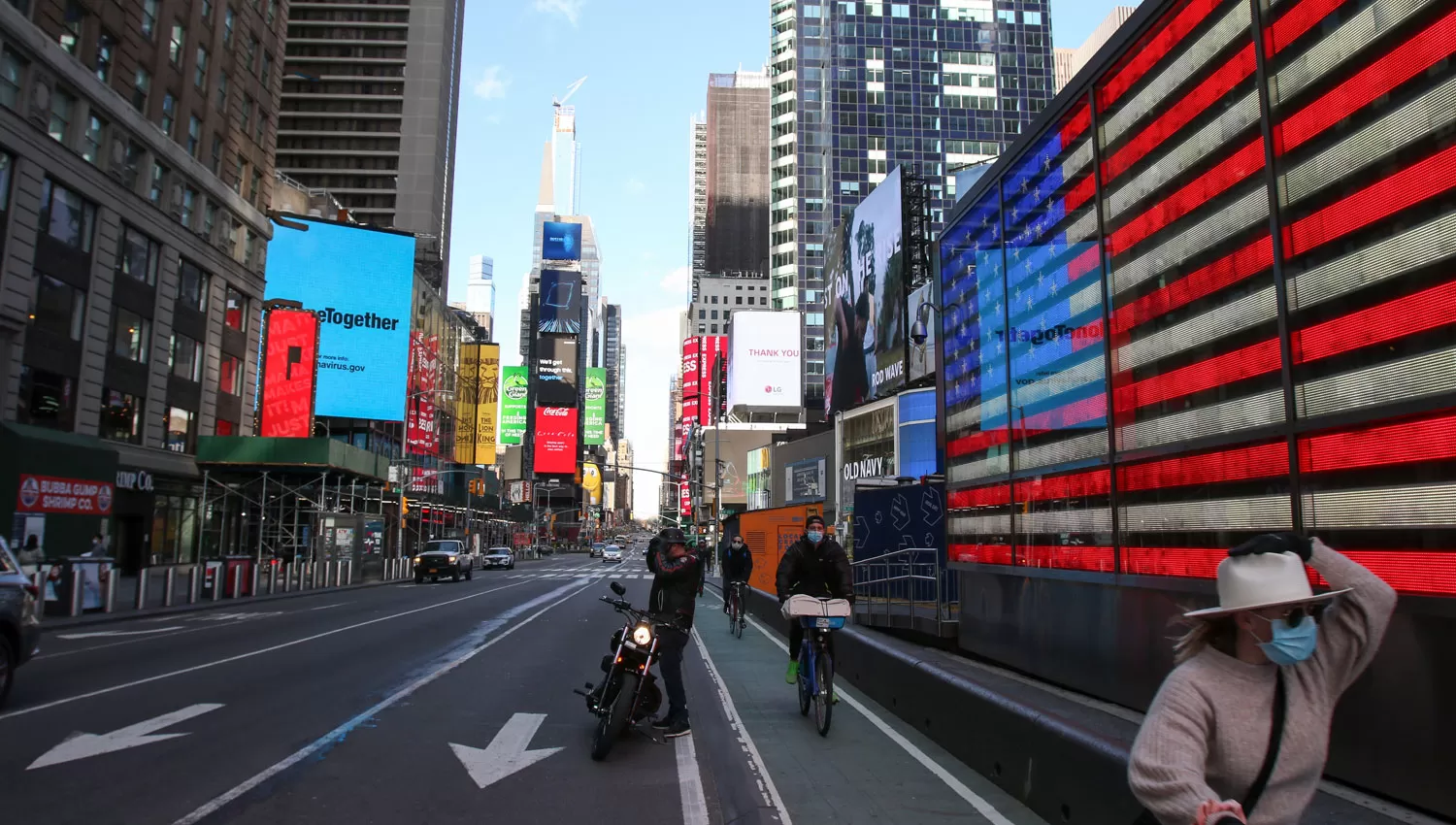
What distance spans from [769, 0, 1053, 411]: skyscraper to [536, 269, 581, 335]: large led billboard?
76.2 meters

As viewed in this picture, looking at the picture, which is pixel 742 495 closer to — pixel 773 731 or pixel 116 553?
pixel 116 553

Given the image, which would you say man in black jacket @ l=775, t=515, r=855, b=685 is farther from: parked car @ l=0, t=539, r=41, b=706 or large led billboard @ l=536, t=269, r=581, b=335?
large led billboard @ l=536, t=269, r=581, b=335

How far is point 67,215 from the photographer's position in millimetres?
31766

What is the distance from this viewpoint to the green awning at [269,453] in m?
38.0

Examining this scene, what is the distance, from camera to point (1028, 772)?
5852mm

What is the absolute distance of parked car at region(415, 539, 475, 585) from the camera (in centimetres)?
4153

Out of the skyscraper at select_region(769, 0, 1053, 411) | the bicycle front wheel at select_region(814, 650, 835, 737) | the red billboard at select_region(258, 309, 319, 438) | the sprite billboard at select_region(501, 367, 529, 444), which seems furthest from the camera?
the sprite billboard at select_region(501, 367, 529, 444)

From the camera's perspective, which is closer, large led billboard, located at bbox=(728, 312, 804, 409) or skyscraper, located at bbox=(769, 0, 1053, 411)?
large led billboard, located at bbox=(728, 312, 804, 409)

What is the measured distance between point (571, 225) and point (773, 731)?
595 feet

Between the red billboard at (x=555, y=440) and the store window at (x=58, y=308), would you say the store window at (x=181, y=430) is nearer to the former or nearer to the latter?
the store window at (x=58, y=308)

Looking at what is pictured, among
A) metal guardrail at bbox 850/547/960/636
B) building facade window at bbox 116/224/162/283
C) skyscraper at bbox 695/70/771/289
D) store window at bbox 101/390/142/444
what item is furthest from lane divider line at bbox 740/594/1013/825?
skyscraper at bbox 695/70/771/289

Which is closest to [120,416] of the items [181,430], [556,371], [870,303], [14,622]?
[181,430]

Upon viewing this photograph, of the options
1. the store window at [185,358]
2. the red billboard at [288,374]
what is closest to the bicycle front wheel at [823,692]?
the store window at [185,358]

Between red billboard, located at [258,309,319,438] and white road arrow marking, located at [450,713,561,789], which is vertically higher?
red billboard, located at [258,309,319,438]
